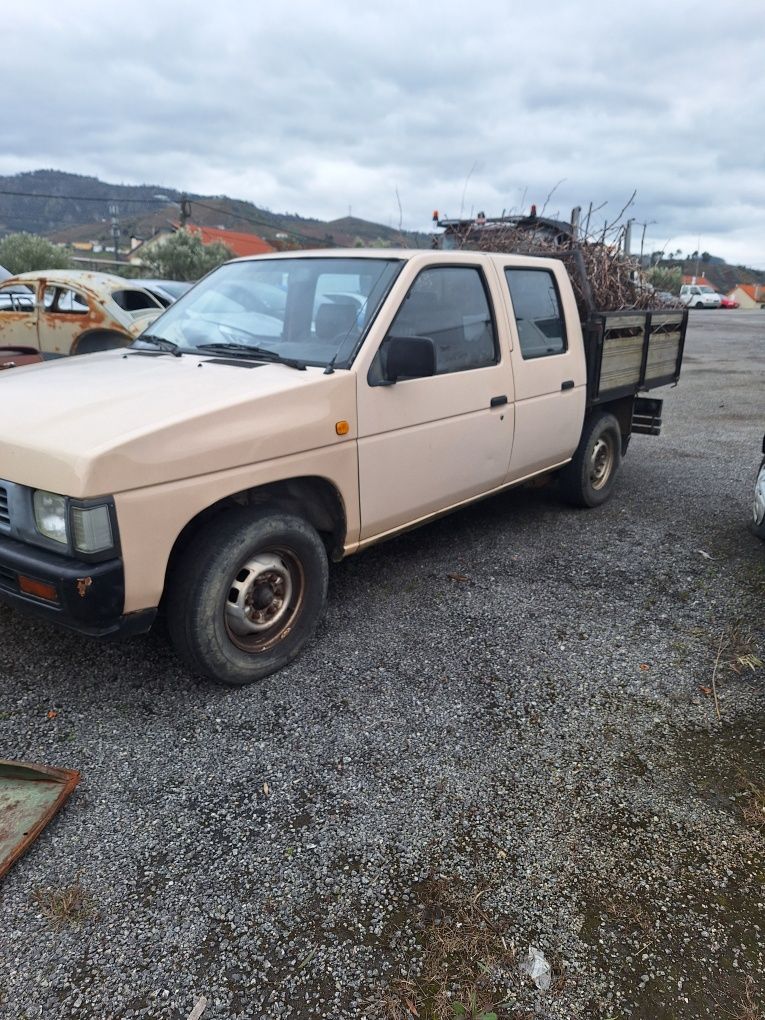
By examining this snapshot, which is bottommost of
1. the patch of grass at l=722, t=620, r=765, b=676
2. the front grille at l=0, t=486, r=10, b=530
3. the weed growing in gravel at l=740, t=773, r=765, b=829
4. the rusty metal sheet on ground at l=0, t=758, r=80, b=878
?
the weed growing in gravel at l=740, t=773, r=765, b=829

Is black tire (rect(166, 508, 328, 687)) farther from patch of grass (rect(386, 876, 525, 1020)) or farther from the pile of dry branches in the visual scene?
the pile of dry branches

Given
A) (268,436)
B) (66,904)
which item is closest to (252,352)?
(268,436)

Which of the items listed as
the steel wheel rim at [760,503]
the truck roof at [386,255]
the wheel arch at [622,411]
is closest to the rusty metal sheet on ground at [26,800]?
the truck roof at [386,255]

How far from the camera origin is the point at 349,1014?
185 cm

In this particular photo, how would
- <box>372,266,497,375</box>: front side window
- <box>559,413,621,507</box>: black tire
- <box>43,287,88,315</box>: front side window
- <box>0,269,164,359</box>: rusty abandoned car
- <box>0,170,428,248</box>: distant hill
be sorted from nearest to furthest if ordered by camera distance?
<box>372,266,497,375</box>: front side window, <box>559,413,621,507</box>: black tire, <box>0,269,164,359</box>: rusty abandoned car, <box>43,287,88,315</box>: front side window, <box>0,170,428,248</box>: distant hill

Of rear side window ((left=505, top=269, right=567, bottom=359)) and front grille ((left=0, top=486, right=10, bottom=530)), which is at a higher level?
rear side window ((left=505, top=269, right=567, bottom=359))

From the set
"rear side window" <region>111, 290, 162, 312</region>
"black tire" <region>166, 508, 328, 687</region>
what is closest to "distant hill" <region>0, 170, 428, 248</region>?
"rear side window" <region>111, 290, 162, 312</region>

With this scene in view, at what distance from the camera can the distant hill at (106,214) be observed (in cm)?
11078

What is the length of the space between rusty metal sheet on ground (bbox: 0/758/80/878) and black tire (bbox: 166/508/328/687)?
0.71 metres

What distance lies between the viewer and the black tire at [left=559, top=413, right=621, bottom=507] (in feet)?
18.5

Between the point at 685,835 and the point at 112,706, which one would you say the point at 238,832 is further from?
the point at 685,835

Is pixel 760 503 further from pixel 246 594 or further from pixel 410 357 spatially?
pixel 246 594

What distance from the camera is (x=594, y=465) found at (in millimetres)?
5898

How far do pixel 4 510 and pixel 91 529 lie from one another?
518mm
